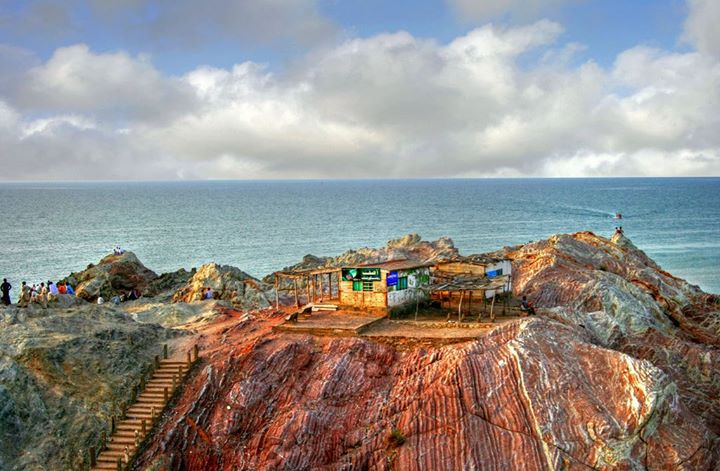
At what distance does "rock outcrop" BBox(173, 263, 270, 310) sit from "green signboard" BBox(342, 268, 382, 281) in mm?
19450

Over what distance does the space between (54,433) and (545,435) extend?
2248 centimetres

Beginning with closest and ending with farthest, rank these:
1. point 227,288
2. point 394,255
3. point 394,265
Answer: point 394,265
point 227,288
point 394,255

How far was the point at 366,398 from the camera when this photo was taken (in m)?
31.8

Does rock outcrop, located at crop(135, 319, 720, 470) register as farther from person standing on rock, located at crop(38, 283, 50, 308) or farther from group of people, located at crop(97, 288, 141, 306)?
group of people, located at crop(97, 288, 141, 306)

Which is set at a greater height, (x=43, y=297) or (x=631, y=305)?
(x=43, y=297)

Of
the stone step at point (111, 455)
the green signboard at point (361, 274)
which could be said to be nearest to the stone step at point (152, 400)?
the stone step at point (111, 455)

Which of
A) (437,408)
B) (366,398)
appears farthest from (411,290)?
(437,408)

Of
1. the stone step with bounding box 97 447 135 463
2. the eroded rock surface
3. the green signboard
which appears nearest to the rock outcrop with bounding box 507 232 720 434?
the eroded rock surface

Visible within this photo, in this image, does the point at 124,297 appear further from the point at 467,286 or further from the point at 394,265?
the point at 467,286

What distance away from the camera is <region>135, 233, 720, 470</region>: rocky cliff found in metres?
27.9

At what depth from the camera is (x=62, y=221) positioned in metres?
172

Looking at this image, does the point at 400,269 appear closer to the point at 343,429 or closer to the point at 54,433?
the point at 343,429

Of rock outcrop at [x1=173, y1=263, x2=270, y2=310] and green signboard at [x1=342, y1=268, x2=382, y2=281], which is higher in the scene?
green signboard at [x1=342, y1=268, x2=382, y2=281]

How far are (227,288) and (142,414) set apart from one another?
29896 millimetres
